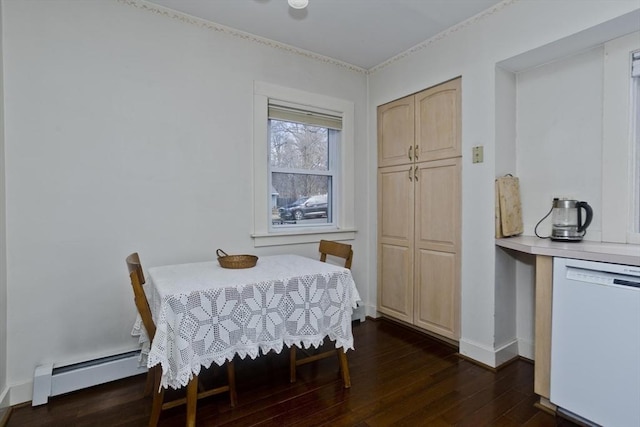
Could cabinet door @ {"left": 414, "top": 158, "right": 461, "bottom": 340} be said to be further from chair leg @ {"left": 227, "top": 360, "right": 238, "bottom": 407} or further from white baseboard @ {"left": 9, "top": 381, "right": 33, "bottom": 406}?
white baseboard @ {"left": 9, "top": 381, "right": 33, "bottom": 406}

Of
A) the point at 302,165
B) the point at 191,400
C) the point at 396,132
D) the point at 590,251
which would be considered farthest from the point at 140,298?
the point at 396,132

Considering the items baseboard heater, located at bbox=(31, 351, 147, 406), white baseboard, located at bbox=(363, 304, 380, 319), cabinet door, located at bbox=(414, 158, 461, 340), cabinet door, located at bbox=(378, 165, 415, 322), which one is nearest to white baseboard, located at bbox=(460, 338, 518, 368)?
cabinet door, located at bbox=(414, 158, 461, 340)

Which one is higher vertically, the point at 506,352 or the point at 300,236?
the point at 300,236

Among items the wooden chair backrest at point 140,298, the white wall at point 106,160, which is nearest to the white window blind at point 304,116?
the white wall at point 106,160

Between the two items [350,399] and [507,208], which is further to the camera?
[507,208]

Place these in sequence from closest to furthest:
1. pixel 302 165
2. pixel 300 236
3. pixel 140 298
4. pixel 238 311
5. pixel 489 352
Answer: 1. pixel 140 298
2. pixel 238 311
3. pixel 489 352
4. pixel 300 236
5. pixel 302 165

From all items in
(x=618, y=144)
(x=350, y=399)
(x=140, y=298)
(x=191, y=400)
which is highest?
(x=618, y=144)

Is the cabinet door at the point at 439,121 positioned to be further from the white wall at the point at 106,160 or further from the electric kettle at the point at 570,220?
the white wall at the point at 106,160

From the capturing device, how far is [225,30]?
256 centimetres

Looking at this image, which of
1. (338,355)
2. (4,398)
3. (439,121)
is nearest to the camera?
(4,398)

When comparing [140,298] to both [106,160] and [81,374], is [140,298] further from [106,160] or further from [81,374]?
[106,160]

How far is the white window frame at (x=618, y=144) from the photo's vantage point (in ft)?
6.39

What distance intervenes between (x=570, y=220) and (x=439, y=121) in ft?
3.94

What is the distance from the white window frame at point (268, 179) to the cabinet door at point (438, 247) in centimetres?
70
